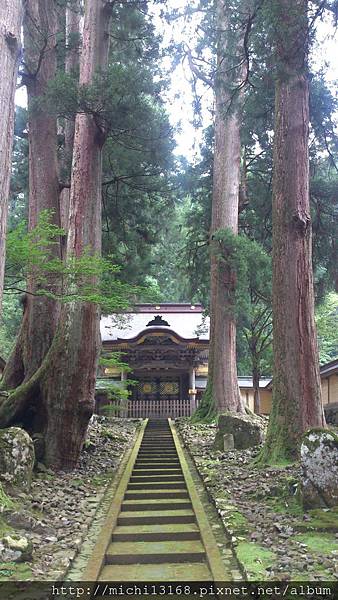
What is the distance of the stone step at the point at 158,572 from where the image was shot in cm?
402

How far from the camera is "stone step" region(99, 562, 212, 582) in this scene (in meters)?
4.02

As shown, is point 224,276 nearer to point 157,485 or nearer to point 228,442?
point 228,442

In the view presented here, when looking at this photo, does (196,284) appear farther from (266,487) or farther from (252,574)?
(252,574)

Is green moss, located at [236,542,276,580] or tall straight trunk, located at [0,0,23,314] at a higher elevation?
tall straight trunk, located at [0,0,23,314]

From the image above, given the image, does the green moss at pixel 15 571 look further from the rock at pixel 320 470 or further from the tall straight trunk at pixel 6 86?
the rock at pixel 320 470

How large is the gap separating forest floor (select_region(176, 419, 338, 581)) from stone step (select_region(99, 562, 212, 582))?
354mm

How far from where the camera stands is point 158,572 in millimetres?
4211

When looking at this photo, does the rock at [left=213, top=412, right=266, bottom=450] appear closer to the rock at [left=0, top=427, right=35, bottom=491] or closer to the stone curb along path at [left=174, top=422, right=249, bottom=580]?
the stone curb along path at [left=174, top=422, right=249, bottom=580]

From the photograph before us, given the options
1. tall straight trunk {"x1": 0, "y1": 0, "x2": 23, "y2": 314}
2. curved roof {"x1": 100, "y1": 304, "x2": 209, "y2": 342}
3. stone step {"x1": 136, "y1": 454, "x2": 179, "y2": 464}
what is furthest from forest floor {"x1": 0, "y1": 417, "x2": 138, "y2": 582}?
curved roof {"x1": 100, "y1": 304, "x2": 209, "y2": 342}

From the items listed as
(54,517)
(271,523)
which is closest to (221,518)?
(271,523)

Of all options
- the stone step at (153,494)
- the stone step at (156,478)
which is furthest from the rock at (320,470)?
the stone step at (156,478)

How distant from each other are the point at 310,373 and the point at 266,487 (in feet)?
5.76

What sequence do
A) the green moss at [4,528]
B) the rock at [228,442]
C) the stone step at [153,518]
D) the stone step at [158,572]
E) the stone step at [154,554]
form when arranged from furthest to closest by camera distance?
the rock at [228,442] < the stone step at [153,518] < the stone step at [154,554] < the green moss at [4,528] < the stone step at [158,572]

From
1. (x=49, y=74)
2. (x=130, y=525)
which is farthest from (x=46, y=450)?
(x=49, y=74)
